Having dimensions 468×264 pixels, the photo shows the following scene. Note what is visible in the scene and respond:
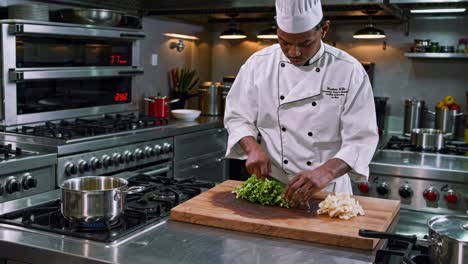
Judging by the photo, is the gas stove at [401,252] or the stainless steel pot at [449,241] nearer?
the stainless steel pot at [449,241]

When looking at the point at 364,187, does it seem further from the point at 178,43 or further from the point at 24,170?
the point at 178,43

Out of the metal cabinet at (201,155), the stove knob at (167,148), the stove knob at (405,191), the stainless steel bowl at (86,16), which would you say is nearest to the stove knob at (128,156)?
the stove knob at (167,148)

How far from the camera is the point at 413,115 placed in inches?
170

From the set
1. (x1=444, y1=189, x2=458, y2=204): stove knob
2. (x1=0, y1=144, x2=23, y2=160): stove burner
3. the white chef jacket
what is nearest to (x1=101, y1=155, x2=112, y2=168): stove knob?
(x1=0, y1=144, x2=23, y2=160): stove burner

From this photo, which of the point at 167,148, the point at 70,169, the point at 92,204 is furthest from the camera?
the point at 167,148

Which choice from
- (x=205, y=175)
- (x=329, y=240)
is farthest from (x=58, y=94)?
(x=329, y=240)

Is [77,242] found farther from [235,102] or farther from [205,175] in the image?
[205,175]

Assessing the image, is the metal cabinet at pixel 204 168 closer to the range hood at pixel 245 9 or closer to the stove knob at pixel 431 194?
the range hood at pixel 245 9

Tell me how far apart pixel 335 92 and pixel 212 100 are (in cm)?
276

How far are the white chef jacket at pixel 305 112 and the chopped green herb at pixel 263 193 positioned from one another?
25 cm

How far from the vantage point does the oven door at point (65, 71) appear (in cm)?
318

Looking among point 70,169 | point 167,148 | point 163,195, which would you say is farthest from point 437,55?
point 163,195

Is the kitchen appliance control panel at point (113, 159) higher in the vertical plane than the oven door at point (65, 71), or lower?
lower

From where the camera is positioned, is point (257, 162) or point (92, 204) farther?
point (257, 162)
